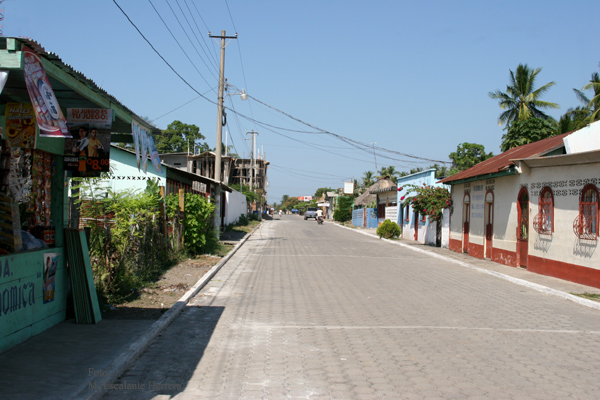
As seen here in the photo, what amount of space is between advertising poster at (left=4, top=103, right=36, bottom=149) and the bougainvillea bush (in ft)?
74.0

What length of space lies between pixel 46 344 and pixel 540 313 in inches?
330

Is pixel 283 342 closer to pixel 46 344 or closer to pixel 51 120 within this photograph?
pixel 46 344

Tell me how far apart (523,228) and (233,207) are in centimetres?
3089

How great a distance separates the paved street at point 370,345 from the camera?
513 cm

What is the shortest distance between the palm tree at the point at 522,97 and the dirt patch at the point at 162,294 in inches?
1304

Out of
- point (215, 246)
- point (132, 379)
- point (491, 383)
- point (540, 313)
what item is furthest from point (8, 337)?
point (215, 246)

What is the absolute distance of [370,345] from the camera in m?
6.79

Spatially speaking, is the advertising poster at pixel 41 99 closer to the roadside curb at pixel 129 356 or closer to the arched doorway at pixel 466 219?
the roadside curb at pixel 129 356

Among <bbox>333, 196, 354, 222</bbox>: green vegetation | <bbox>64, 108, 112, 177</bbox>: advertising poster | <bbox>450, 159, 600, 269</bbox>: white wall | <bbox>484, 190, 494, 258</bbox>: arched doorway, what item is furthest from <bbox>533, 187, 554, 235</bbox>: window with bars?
<bbox>333, 196, 354, 222</bbox>: green vegetation

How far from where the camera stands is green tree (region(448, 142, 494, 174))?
118 ft

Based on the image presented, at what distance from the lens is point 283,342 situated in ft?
22.6

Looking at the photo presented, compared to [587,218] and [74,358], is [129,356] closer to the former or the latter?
[74,358]

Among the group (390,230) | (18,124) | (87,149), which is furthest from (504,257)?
(18,124)

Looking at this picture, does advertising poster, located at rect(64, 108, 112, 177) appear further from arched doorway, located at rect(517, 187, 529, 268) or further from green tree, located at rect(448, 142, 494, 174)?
green tree, located at rect(448, 142, 494, 174)
